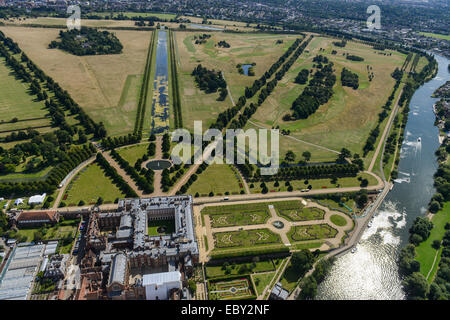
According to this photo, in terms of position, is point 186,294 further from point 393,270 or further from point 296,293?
point 393,270

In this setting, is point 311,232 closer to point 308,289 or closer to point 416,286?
point 308,289

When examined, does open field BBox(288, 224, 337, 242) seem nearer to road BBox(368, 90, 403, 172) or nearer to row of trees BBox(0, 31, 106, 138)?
road BBox(368, 90, 403, 172)

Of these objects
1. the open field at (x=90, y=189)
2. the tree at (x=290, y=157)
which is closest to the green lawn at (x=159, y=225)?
the open field at (x=90, y=189)

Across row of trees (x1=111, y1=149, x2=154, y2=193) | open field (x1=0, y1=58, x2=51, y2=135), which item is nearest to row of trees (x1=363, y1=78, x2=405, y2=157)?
row of trees (x1=111, y1=149, x2=154, y2=193)

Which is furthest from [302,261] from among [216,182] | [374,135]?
[374,135]

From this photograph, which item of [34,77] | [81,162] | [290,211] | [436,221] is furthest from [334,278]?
[34,77]
